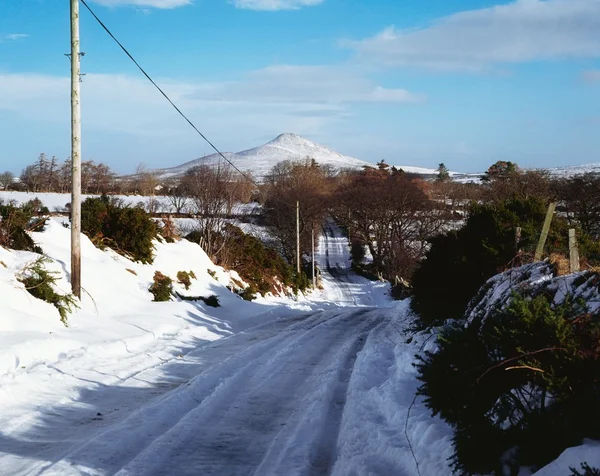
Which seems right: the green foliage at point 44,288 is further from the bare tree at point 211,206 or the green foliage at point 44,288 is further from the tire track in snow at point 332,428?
the bare tree at point 211,206

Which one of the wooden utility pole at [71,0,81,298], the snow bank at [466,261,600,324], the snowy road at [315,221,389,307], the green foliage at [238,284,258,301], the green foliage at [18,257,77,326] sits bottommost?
the snowy road at [315,221,389,307]

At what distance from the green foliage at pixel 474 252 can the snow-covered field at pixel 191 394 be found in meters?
1.07

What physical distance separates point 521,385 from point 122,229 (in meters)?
18.8

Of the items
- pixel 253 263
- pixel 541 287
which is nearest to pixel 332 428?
pixel 541 287

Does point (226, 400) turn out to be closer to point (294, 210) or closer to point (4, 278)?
point (4, 278)

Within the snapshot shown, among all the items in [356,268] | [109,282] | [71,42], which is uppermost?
[71,42]

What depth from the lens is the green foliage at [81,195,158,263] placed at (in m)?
21.3

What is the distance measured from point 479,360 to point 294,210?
53574 millimetres

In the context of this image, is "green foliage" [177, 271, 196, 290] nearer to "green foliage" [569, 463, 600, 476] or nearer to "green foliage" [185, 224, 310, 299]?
"green foliage" [185, 224, 310, 299]

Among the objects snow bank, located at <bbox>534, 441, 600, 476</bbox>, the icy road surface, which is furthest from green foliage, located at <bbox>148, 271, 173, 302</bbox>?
snow bank, located at <bbox>534, 441, 600, 476</bbox>

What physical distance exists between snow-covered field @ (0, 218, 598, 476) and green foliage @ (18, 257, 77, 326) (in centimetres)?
25

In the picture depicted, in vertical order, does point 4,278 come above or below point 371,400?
above

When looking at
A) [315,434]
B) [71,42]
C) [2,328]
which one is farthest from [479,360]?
[71,42]

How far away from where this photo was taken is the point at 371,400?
8.34 m
